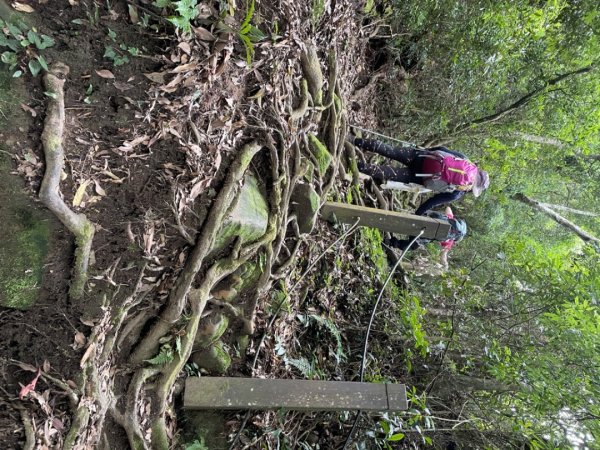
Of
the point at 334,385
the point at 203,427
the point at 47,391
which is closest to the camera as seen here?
the point at 47,391

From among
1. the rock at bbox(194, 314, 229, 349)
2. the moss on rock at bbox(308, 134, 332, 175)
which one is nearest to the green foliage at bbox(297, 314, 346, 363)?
the rock at bbox(194, 314, 229, 349)

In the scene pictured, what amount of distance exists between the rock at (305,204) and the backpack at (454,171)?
6.34ft

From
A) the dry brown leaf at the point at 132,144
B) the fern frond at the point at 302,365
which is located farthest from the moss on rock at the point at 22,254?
the fern frond at the point at 302,365

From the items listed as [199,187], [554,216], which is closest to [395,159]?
[199,187]

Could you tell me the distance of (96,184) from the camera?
2215 millimetres

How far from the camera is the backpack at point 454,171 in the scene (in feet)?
15.3

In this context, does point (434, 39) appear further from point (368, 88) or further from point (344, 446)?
point (344, 446)

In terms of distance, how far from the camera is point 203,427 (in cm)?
303

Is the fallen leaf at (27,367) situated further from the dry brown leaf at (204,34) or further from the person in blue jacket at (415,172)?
the person in blue jacket at (415,172)

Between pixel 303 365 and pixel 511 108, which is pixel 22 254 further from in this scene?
pixel 511 108

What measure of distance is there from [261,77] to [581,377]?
432cm

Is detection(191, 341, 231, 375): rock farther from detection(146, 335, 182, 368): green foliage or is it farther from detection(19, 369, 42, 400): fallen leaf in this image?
detection(19, 369, 42, 400): fallen leaf

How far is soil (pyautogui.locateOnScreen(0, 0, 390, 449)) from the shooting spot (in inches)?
79.4

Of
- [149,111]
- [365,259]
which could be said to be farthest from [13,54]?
[365,259]
